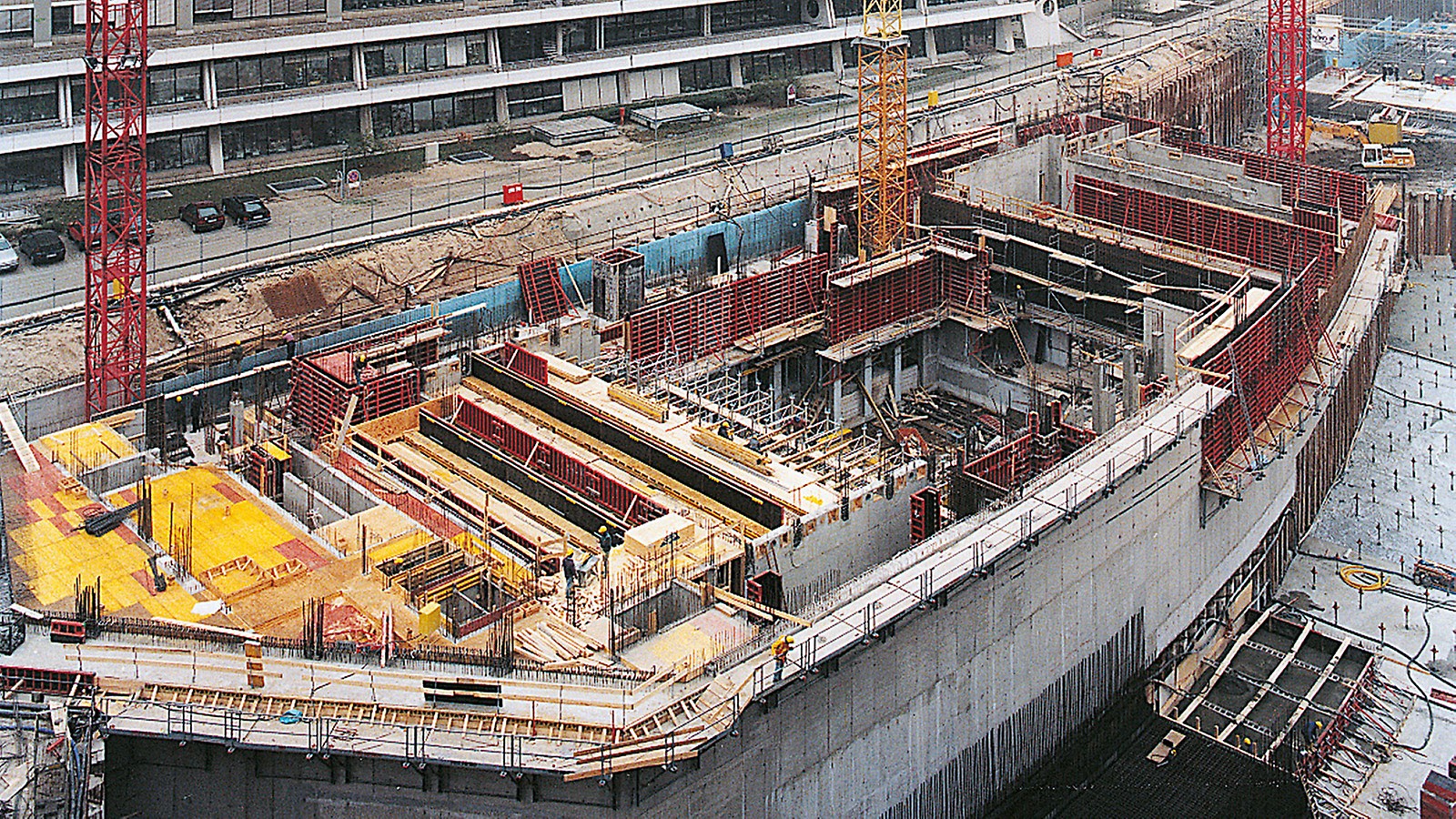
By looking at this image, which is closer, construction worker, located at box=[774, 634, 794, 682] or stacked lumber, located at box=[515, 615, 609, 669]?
construction worker, located at box=[774, 634, 794, 682]

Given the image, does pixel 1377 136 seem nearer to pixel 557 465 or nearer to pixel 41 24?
pixel 557 465

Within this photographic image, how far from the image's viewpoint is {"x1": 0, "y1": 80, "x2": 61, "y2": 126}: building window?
83.2m

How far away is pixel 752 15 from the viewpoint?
115 m

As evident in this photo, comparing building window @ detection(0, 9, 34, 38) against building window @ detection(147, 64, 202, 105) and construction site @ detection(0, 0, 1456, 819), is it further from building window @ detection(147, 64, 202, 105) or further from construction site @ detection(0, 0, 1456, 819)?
construction site @ detection(0, 0, 1456, 819)

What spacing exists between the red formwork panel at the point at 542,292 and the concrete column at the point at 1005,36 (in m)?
67.3

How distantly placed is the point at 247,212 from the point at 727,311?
27.4 meters

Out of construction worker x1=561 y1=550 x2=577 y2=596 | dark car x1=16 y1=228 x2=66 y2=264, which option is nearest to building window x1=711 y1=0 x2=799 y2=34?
dark car x1=16 y1=228 x2=66 y2=264

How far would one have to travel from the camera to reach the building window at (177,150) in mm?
89688

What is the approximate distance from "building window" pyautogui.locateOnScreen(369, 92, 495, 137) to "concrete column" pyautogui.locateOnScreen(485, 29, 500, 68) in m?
1.94

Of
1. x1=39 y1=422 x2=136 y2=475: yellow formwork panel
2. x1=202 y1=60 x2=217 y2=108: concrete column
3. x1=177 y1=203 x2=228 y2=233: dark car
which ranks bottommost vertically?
x1=39 y1=422 x2=136 y2=475: yellow formwork panel

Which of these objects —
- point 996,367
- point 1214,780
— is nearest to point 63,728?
point 1214,780

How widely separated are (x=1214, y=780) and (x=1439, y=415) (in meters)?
32.8

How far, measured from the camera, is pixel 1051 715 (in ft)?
169

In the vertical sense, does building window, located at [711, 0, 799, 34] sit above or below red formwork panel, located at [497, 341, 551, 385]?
above
